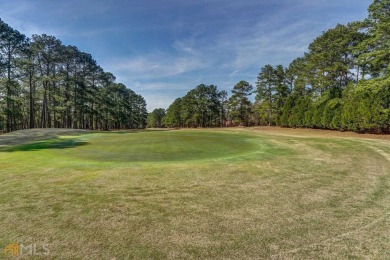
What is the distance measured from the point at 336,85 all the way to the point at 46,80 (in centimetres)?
4333

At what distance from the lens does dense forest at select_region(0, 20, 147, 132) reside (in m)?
28.4

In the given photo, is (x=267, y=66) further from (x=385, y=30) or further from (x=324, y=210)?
(x=324, y=210)

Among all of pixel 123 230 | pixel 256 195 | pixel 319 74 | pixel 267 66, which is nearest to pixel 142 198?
pixel 123 230

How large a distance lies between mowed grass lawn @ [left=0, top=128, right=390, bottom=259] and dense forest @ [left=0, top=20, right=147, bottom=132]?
28.7m

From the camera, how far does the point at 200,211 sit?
4305mm

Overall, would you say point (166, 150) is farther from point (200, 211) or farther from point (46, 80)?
point (46, 80)

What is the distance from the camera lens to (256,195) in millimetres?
5141

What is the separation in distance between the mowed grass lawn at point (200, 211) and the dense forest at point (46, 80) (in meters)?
28.7

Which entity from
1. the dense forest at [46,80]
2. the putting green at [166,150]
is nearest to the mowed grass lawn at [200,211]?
the putting green at [166,150]

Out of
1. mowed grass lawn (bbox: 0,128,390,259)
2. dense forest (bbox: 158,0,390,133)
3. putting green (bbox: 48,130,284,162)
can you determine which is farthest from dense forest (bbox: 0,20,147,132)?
dense forest (bbox: 158,0,390,133)

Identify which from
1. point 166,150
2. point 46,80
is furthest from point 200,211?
point 46,80

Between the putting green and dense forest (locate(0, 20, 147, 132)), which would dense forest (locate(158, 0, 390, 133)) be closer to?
the putting green

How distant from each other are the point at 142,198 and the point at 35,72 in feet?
133

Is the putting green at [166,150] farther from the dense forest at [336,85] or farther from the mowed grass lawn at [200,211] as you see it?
the dense forest at [336,85]
